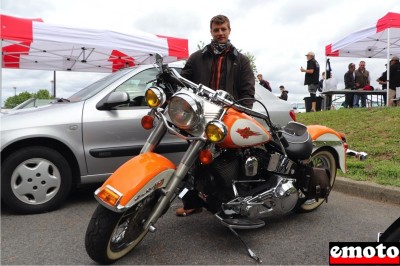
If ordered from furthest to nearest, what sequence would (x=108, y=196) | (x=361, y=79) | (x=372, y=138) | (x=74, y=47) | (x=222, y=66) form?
(x=361, y=79)
(x=74, y=47)
(x=372, y=138)
(x=222, y=66)
(x=108, y=196)

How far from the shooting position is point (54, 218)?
367 centimetres

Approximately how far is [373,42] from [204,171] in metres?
12.0

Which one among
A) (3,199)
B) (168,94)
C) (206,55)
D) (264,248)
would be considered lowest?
(264,248)

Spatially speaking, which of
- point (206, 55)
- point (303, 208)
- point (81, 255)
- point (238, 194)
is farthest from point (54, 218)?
point (303, 208)

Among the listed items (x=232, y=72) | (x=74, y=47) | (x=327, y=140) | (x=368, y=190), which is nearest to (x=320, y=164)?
(x=327, y=140)

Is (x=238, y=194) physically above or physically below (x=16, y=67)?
below

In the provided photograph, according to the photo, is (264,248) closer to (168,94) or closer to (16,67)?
(168,94)

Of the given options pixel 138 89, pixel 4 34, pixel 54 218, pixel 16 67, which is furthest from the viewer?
pixel 16 67

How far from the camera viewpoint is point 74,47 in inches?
392

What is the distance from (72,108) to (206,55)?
154cm

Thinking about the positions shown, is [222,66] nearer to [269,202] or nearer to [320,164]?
[269,202]

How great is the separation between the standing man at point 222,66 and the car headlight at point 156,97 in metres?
0.93

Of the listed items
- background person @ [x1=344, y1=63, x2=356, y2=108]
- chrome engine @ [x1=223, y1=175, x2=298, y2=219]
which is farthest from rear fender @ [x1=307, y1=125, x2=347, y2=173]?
background person @ [x1=344, y1=63, x2=356, y2=108]

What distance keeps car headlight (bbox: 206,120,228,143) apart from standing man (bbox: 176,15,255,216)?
1.00 meters
